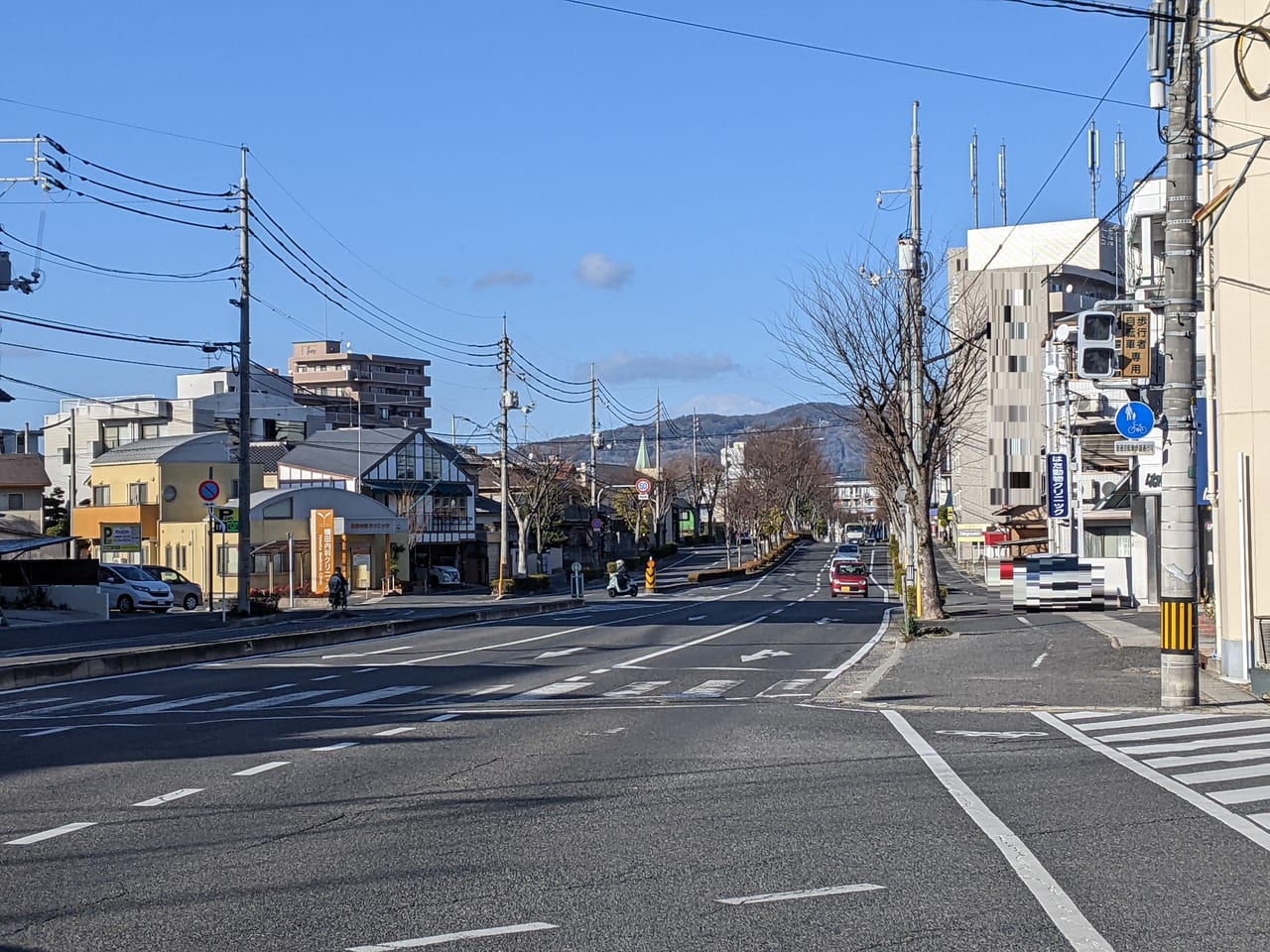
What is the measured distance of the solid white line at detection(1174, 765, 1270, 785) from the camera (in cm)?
1087

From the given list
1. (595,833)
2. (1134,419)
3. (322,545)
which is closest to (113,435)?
(322,545)

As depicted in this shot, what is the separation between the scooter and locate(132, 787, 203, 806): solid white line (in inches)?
2012

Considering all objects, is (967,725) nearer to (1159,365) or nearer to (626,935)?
(626,935)

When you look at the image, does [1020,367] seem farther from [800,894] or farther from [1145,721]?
[800,894]

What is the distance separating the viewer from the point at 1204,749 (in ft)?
41.2

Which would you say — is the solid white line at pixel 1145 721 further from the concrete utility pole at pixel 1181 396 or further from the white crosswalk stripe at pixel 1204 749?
the concrete utility pole at pixel 1181 396

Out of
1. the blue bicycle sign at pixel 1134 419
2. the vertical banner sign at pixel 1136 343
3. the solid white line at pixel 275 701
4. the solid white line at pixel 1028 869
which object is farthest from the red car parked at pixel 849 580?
the solid white line at pixel 1028 869

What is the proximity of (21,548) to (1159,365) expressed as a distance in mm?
34361

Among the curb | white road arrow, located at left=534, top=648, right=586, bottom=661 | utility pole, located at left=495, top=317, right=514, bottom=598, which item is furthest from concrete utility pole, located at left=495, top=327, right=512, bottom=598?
white road arrow, located at left=534, top=648, right=586, bottom=661

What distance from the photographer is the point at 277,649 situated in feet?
97.0

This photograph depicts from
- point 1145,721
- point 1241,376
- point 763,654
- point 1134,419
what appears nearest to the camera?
point 1145,721

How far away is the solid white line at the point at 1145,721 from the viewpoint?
14562mm

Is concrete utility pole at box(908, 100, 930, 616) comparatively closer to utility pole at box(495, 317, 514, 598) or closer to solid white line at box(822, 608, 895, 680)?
solid white line at box(822, 608, 895, 680)

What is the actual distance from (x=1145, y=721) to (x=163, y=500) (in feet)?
200
